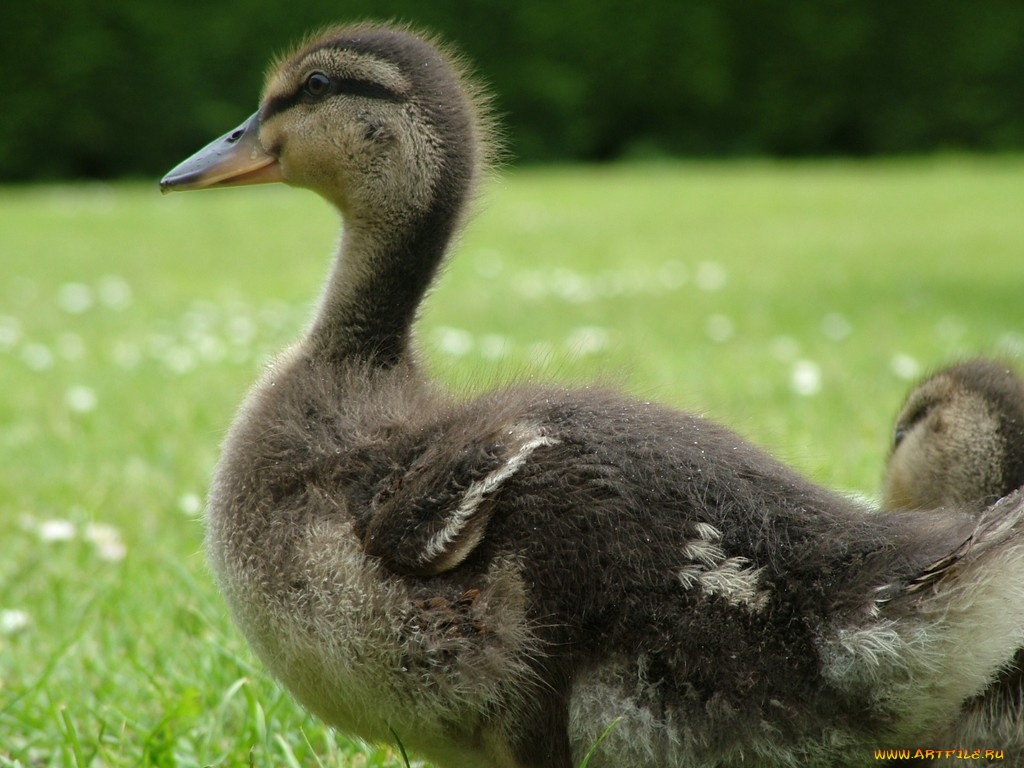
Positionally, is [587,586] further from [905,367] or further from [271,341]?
[271,341]

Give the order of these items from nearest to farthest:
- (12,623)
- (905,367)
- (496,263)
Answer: (12,623)
(905,367)
(496,263)

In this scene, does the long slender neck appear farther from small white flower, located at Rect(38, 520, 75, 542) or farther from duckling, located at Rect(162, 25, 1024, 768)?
small white flower, located at Rect(38, 520, 75, 542)

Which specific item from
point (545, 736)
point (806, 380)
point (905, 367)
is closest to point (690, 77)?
point (905, 367)

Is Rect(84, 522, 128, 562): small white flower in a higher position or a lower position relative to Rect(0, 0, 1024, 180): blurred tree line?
higher

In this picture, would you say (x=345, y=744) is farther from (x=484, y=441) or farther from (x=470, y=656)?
(x=484, y=441)

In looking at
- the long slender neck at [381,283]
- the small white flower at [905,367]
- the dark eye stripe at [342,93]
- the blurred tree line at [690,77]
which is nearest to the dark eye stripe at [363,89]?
the dark eye stripe at [342,93]

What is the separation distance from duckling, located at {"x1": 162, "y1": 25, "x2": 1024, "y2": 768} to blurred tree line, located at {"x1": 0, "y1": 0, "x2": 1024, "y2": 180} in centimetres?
1765

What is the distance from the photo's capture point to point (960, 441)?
2.95 metres

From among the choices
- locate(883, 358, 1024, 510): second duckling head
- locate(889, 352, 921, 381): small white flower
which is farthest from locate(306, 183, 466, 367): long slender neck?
locate(889, 352, 921, 381): small white flower

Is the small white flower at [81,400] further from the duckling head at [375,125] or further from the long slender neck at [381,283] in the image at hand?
the long slender neck at [381,283]

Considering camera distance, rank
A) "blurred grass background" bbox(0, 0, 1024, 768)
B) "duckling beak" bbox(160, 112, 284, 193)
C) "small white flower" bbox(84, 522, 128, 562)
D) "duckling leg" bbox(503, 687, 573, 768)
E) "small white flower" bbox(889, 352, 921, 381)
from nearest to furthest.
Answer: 1. "duckling leg" bbox(503, 687, 573, 768)
2. "duckling beak" bbox(160, 112, 284, 193)
3. "blurred grass background" bbox(0, 0, 1024, 768)
4. "small white flower" bbox(84, 522, 128, 562)
5. "small white flower" bbox(889, 352, 921, 381)

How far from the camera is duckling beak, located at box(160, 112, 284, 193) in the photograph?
119 inches

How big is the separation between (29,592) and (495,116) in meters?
1.94

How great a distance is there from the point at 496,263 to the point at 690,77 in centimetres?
1213
